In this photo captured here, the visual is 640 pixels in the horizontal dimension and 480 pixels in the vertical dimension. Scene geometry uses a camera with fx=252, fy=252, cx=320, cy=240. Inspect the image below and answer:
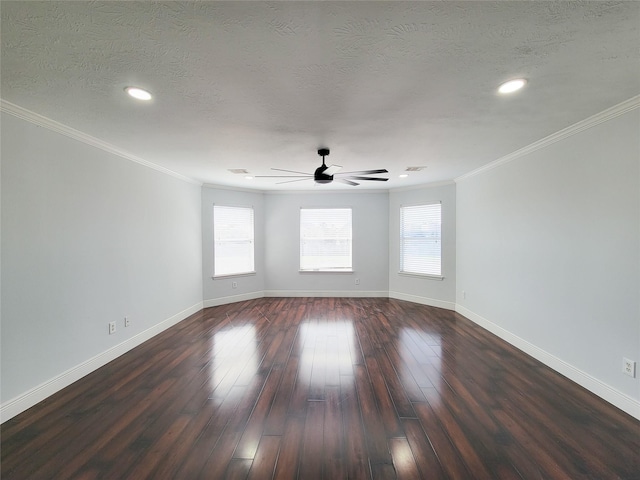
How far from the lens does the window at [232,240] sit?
17.6 feet

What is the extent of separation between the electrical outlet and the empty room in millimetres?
22

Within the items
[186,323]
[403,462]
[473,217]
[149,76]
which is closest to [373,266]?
[473,217]

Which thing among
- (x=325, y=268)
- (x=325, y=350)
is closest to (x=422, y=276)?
(x=325, y=268)

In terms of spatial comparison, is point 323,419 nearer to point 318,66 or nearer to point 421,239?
point 318,66

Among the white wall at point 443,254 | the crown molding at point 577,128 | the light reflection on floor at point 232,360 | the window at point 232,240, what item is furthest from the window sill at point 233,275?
the crown molding at point 577,128

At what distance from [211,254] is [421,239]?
4.45 m

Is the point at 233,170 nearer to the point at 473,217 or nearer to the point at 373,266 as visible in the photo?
the point at 373,266

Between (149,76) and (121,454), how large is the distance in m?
2.52

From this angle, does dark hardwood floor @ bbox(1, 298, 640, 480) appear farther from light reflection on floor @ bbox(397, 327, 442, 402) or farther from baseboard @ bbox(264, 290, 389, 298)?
baseboard @ bbox(264, 290, 389, 298)

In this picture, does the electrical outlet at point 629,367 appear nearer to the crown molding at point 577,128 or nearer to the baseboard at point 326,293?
the crown molding at point 577,128

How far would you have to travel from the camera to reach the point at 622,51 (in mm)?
1465

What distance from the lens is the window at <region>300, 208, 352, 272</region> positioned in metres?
5.99

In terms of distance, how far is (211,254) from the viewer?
5.23 m

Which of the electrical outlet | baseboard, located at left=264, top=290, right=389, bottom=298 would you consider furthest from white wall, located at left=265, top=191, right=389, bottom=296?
the electrical outlet
